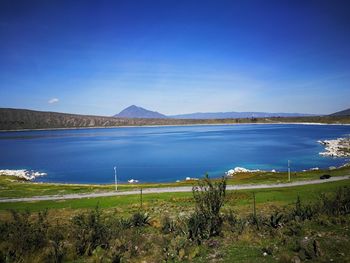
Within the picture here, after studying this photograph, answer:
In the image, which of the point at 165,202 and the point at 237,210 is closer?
the point at 237,210

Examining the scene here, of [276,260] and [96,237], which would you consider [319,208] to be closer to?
[276,260]

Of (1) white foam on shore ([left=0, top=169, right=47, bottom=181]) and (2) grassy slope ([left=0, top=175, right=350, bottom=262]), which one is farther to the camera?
(1) white foam on shore ([left=0, top=169, right=47, bottom=181])

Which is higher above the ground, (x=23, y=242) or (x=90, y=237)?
(x=23, y=242)

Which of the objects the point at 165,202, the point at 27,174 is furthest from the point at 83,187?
the point at 27,174

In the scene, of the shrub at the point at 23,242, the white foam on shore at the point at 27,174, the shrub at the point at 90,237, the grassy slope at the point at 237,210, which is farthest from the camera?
the white foam on shore at the point at 27,174

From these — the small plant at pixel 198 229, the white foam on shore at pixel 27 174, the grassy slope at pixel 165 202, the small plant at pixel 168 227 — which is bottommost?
the white foam on shore at pixel 27 174

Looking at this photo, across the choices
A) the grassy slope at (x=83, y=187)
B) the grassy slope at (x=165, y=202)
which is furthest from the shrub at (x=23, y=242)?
the grassy slope at (x=83, y=187)

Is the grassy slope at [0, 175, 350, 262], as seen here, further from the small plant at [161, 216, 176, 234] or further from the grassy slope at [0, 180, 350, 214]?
the small plant at [161, 216, 176, 234]

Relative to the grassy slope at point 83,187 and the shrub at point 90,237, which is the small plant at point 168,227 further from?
the grassy slope at point 83,187

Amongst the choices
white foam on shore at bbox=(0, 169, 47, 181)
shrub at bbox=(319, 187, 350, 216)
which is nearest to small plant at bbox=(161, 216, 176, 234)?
shrub at bbox=(319, 187, 350, 216)

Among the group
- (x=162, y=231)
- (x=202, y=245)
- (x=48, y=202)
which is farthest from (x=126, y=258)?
(x=48, y=202)

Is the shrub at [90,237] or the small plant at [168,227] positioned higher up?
the shrub at [90,237]

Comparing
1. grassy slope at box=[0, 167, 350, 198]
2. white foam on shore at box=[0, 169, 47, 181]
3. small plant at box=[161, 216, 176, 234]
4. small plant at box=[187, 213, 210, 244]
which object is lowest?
white foam on shore at box=[0, 169, 47, 181]

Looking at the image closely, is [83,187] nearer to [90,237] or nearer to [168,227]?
[168,227]
